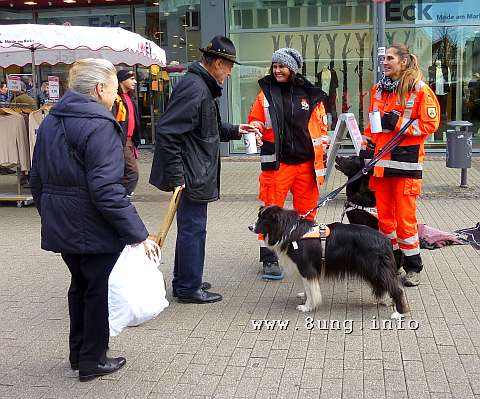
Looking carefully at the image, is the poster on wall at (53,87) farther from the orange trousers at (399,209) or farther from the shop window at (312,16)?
the orange trousers at (399,209)

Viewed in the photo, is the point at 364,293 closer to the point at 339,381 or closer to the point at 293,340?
the point at 293,340

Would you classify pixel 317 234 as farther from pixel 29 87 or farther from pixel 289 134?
pixel 29 87

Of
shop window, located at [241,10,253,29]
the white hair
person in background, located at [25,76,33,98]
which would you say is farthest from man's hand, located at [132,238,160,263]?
shop window, located at [241,10,253,29]

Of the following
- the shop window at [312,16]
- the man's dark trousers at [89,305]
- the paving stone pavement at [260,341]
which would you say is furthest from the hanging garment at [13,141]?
the shop window at [312,16]

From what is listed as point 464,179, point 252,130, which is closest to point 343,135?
point 252,130

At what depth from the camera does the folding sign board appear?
5.34 m

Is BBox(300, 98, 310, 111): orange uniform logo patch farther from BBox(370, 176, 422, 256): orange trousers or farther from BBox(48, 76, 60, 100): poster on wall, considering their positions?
BBox(48, 76, 60, 100): poster on wall

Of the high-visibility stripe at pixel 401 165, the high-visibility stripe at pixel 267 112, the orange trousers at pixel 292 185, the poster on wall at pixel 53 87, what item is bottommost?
the orange trousers at pixel 292 185

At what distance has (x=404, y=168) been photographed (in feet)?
16.8

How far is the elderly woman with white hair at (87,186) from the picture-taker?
3.32 meters

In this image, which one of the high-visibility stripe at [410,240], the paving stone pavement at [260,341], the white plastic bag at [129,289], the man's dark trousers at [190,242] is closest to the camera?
the paving stone pavement at [260,341]

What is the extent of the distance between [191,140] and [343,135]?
62.4 inches

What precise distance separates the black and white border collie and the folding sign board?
3.07ft

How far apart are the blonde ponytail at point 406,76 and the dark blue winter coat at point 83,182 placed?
2.63 meters
